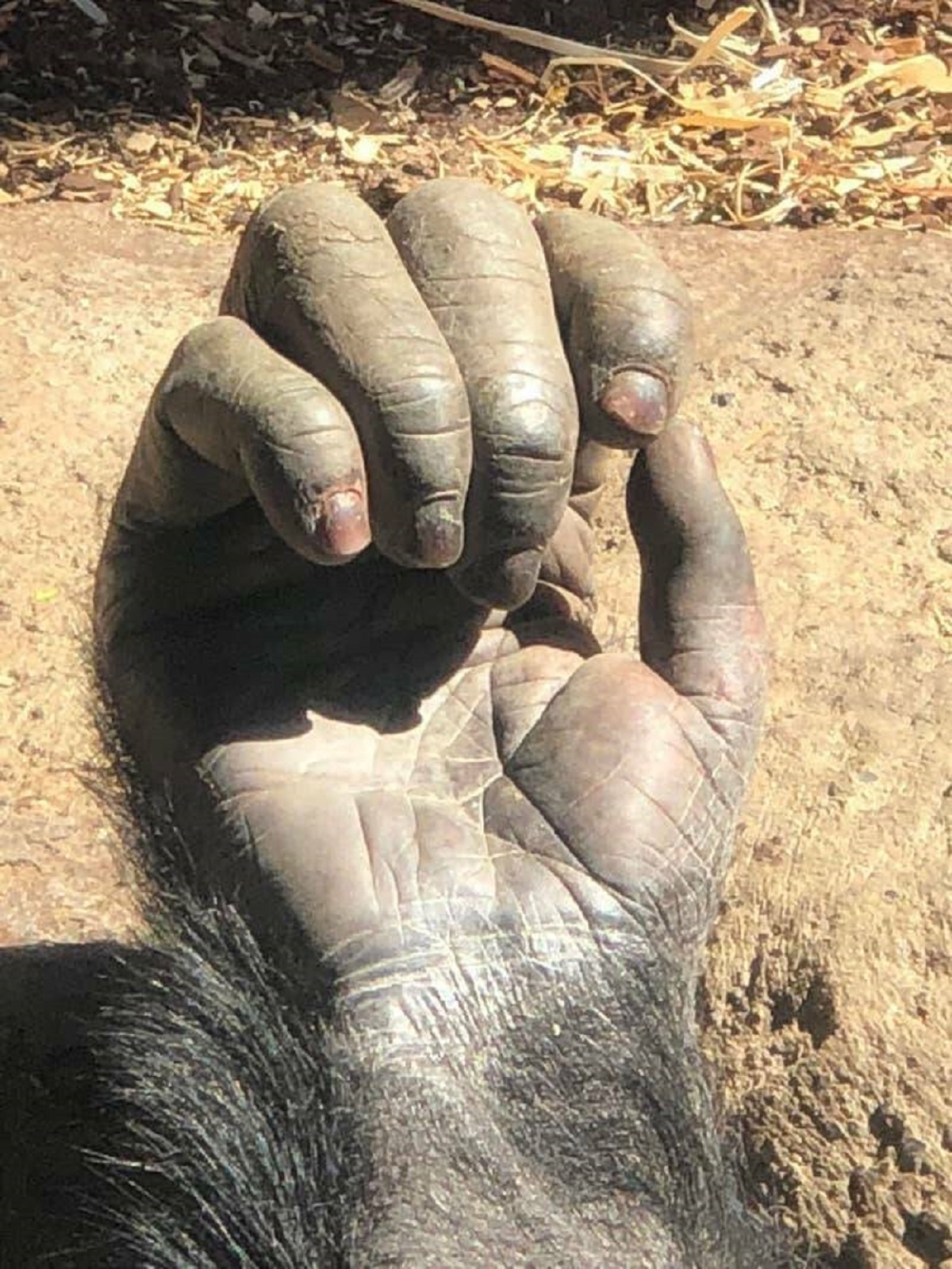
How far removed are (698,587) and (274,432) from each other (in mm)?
362

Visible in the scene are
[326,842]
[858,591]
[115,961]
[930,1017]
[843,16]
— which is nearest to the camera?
[326,842]

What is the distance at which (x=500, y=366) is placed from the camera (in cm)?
118

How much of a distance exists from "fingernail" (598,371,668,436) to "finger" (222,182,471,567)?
0.33ft

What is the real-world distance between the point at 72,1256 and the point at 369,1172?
0.62m

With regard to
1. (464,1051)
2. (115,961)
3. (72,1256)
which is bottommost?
(72,1256)

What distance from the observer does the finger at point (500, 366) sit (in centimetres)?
118

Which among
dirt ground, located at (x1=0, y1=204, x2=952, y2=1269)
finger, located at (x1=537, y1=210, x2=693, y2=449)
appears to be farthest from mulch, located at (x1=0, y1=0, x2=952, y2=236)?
finger, located at (x1=537, y1=210, x2=693, y2=449)

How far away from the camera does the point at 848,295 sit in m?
2.38

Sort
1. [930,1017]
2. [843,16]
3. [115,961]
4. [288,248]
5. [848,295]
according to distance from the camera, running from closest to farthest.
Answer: [288,248]
[930,1017]
[115,961]
[848,295]
[843,16]

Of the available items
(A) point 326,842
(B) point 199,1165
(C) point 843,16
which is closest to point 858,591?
(A) point 326,842

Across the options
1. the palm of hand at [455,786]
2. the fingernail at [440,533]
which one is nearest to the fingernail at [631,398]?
the fingernail at [440,533]

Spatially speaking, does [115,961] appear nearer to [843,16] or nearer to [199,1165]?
[199,1165]

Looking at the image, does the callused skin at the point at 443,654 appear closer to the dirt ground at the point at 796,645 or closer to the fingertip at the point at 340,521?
the fingertip at the point at 340,521

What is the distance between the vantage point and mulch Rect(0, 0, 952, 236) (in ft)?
10.1
